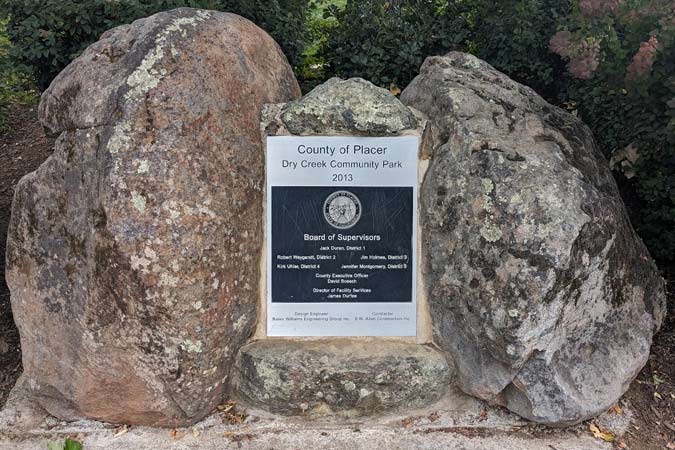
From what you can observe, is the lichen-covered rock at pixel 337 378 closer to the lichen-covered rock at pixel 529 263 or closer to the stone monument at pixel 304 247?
the stone monument at pixel 304 247

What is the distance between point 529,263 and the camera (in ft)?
9.11

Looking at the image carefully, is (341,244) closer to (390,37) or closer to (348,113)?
(348,113)

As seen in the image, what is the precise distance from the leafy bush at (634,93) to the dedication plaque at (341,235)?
1.16m

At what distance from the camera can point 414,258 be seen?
3240 mm

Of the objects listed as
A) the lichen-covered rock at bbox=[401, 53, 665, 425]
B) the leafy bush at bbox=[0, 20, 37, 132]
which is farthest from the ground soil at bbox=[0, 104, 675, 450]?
the leafy bush at bbox=[0, 20, 37, 132]

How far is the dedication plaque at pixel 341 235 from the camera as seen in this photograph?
3182 millimetres

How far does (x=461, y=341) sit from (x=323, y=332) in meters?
0.70

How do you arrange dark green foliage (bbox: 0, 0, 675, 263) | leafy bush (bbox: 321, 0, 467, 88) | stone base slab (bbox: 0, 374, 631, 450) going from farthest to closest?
1. leafy bush (bbox: 321, 0, 467, 88)
2. dark green foliage (bbox: 0, 0, 675, 263)
3. stone base slab (bbox: 0, 374, 631, 450)

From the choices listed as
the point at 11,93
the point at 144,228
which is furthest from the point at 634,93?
the point at 11,93

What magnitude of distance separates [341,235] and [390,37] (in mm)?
1999

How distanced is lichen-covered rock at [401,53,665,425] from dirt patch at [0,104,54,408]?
94.1 inches

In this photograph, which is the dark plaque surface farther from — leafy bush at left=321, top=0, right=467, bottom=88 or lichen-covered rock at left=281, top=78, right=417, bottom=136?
leafy bush at left=321, top=0, right=467, bottom=88

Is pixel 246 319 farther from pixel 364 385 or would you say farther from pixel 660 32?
pixel 660 32

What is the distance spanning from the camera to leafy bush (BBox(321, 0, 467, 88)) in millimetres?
4598
